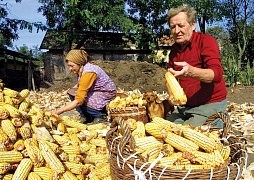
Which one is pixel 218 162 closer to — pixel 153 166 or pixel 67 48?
pixel 153 166

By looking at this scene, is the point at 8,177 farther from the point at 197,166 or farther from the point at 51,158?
the point at 197,166

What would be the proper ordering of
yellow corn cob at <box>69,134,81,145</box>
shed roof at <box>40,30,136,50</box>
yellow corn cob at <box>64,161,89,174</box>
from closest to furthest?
yellow corn cob at <box>64,161,89,174</box>, yellow corn cob at <box>69,134,81,145</box>, shed roof at <box>40,30,136,50</box>

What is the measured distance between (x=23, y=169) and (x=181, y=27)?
2.60m

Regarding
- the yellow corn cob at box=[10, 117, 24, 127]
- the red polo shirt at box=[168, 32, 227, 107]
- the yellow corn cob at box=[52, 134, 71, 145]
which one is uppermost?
the red polo shirt at box=[168, 32, 227, 107]

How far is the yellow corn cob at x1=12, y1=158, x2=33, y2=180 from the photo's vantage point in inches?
111

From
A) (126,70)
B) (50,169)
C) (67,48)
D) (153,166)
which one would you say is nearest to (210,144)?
(153,166)

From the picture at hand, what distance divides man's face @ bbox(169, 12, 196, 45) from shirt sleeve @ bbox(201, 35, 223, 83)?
229 millimetres

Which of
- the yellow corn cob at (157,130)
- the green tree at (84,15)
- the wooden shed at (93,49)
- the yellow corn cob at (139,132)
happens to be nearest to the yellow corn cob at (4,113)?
the yellow corn cob at (139,132)

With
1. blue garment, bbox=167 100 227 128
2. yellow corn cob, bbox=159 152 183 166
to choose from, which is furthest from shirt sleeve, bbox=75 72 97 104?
yellow corn cob, bbox=159 152 183 166

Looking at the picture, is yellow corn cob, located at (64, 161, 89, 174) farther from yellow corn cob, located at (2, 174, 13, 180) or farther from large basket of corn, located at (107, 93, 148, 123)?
large basket of corn, located at (107, 93, 148, 123)

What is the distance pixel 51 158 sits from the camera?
117 inches

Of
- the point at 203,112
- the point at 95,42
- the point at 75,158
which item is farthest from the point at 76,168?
the point at 95,42

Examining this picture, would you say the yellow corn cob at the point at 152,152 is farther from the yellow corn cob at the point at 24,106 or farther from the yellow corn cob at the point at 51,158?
the yellow corn cob at the point at 24,106

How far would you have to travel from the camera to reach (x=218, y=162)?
85.7 inches
